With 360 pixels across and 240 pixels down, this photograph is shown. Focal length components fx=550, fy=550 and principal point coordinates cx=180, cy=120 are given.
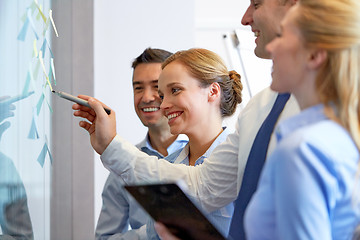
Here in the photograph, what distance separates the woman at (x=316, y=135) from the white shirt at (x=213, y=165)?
43cm

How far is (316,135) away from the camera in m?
0.85

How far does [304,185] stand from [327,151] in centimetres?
6

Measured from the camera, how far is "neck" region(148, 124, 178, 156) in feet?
8.31

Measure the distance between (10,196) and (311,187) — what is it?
0.94 metres

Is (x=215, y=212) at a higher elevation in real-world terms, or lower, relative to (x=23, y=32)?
lower

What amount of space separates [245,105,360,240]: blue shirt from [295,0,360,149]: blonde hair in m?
0.04

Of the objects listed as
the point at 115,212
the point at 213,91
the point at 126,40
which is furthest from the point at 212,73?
the point at 126,40

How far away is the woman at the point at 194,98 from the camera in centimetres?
201

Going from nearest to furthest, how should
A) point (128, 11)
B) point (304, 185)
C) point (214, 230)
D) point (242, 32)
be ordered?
point (304, 185)
point (214, 230)
point (242, 32)
point (128, 11)

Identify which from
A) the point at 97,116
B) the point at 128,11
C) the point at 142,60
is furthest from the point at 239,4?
the point at 97,116

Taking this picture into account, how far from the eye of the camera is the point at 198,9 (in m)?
4.70

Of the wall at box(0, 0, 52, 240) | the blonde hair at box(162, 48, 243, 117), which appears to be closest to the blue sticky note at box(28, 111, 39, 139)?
the wall at box(0, 0, 52, 240)

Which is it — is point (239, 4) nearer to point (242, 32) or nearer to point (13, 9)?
point (242, 32)

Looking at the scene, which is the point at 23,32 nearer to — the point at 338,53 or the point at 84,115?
the point at 84,115
